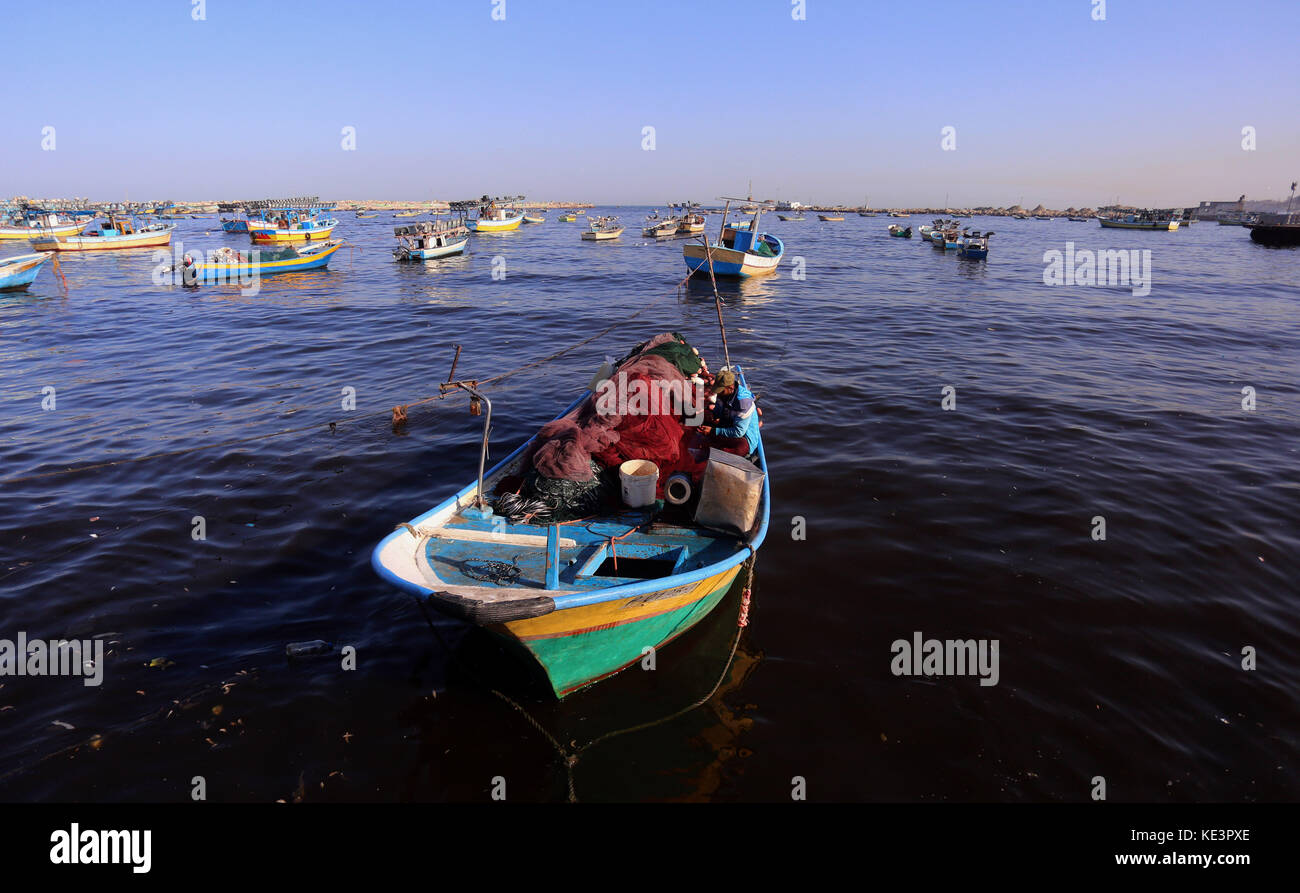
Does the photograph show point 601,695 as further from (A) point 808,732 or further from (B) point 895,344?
(B) point 895,344

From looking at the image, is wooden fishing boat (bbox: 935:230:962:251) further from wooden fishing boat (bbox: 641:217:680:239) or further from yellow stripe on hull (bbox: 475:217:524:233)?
yellow stripe on hull (bbox: 475:217:524:233)

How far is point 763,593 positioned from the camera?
8117 millimetres

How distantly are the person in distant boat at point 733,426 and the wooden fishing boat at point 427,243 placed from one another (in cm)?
4249

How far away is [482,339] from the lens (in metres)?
24.1

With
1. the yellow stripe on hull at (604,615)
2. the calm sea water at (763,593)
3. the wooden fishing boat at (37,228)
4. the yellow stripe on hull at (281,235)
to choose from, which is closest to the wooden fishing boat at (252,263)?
the yellow stripe on hull at (281,235)

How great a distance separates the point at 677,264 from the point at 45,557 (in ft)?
153

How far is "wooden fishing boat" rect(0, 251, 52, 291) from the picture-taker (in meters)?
29.9

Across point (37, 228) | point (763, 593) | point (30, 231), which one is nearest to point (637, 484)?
point (763, 593)

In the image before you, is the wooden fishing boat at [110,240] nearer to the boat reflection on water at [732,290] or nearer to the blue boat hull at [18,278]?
the blue boat hull at [18,278]

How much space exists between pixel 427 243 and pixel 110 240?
3052 centimetres

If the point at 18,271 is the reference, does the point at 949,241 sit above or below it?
above

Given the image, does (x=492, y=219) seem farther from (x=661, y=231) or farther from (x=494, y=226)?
(x=661, y=231)

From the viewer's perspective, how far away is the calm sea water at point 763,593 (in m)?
5.61
